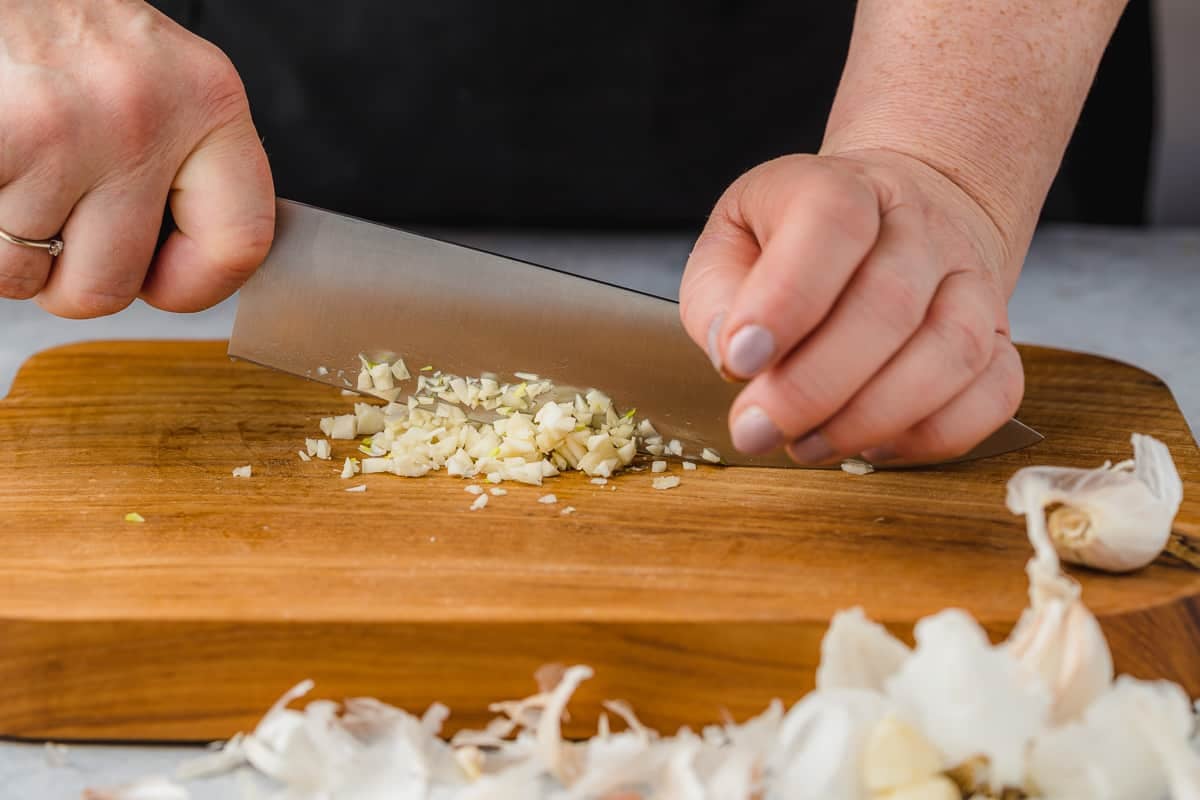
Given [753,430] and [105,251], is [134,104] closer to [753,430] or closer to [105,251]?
[105,251]

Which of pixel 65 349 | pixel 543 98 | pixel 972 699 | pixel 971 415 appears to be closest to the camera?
pixel 972 699

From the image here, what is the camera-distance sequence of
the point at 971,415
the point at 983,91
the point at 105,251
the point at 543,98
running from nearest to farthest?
1. the point at 971,415
2. the point at 105,251
3. the point at 983,91
4. the point at 543,98

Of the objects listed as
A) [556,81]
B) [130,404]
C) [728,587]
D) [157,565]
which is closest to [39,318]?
[130,404]

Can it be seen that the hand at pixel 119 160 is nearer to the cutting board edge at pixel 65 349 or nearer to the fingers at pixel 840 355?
the cutting board edge at pixel 65 349

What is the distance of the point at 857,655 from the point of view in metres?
0.75

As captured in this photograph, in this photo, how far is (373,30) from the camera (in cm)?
181

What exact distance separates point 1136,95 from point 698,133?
0.76 meters

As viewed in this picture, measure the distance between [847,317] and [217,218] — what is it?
59cm

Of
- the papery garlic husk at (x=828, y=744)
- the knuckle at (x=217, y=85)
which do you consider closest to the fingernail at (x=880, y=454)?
the papery garlic husk at (x=828, y=744)

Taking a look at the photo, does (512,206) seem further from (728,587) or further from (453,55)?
(728,587)

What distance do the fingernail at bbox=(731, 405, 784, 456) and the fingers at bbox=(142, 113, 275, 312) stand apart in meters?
0.51

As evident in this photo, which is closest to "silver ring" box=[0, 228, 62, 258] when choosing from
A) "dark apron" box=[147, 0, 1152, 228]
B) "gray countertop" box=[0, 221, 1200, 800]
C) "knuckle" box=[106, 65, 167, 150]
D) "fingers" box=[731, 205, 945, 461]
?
"knuckle" box=[106, 65, 167, 150]

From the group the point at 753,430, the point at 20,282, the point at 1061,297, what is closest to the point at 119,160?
the point at 20,282

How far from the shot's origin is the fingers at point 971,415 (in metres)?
0.97
